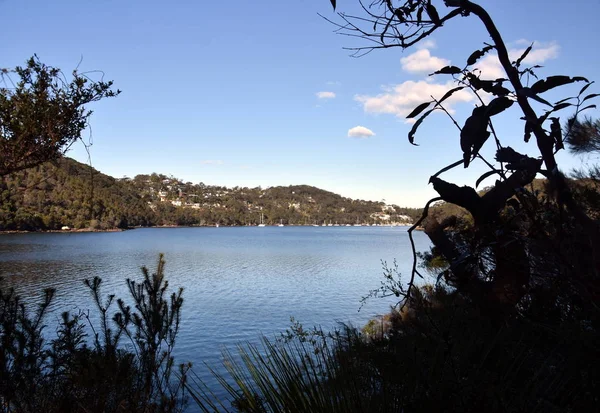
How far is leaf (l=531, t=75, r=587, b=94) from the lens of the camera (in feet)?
3.29

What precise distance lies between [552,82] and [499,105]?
151mm

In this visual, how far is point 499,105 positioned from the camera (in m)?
0.99

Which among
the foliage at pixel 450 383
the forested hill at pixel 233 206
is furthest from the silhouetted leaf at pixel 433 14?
the forested hill at pixel 233 206

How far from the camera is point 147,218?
114 m

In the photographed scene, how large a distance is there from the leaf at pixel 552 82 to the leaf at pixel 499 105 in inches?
2.9

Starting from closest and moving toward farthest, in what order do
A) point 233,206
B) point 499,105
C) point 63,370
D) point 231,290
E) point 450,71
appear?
→ 1. point 499,105
2. point 450,71
3. point 63,370
4. point 231,290
5. point 233,206

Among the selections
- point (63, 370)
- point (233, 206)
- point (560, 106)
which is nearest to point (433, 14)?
point (560, 106)

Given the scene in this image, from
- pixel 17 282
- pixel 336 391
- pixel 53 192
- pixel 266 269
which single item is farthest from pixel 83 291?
pixel 53 192

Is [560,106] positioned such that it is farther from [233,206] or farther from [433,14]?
[233,206]

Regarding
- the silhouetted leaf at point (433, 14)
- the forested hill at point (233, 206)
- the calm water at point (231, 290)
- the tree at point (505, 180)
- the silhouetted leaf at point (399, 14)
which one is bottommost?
the calm water at point (231, 290)

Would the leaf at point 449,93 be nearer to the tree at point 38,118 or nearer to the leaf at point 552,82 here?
the leaf at point 552,82

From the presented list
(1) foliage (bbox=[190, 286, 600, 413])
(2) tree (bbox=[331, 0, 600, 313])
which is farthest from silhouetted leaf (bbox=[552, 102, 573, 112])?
(1) foliage (bbox=[190, 286, 600, 413])

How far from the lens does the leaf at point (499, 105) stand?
985mm

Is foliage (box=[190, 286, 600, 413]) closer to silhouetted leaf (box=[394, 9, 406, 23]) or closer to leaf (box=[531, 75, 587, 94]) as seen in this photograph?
leaf (box=[531, 75, 587, 94])
